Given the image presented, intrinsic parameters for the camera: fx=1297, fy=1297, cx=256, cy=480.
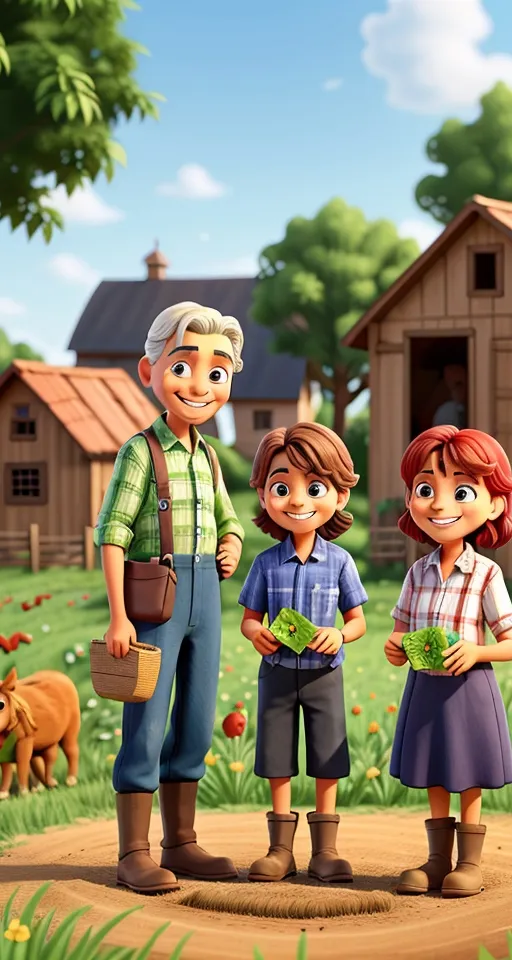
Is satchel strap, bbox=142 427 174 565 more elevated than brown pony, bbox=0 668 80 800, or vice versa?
satchel strap, bbox=142 427 174 565

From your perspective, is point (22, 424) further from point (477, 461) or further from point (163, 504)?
point (477, 461)

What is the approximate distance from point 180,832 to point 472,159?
1897cm

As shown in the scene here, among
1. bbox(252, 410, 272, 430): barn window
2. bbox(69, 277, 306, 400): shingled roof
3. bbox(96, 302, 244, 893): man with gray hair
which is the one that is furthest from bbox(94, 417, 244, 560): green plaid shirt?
bbox(252, 410, 272, 430): barn window

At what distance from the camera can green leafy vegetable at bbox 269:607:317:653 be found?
4.80m


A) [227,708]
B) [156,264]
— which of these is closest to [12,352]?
[156,264]

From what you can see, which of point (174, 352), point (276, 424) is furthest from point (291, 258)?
point (174, 352)

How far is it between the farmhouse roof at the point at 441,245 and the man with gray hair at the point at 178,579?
718 cm

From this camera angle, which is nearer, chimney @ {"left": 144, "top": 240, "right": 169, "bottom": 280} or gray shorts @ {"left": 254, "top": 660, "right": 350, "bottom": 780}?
gray shorts @ {"left": 254, "top": 660, "right": 350, "bottom": 780}

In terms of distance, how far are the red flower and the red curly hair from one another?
7.95 feet

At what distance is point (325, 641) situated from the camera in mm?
4801

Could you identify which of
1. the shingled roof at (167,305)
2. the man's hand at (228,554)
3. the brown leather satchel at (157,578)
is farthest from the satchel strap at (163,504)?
the shingled roof at (167,305)

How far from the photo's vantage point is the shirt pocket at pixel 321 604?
16.0 ft

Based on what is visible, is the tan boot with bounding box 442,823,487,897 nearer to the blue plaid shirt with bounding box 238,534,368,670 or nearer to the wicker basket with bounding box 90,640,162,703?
the blue plaid shirt with bounding box 238,534,368,670

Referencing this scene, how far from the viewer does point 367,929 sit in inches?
174
